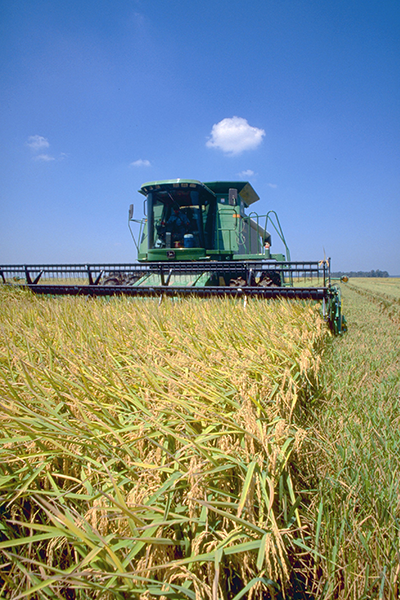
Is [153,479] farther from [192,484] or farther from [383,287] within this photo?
[383,287]

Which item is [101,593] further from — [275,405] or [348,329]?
[348,329]

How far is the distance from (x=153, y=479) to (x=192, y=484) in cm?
16

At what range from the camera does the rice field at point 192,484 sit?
79cm

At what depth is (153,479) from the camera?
3.22 ft

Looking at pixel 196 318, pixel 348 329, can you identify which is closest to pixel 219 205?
pixel 348 329

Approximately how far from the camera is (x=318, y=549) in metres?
1.05

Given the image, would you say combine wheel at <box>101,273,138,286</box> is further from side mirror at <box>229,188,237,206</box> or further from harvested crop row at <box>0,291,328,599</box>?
harvested crop row at <box>0,291,328,599</box>

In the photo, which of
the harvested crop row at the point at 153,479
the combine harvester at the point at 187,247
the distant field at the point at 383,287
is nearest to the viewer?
the harvested crop row at the point at 153,479

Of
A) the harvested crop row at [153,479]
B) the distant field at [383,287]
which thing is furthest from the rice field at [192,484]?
the distant field at [383,287]

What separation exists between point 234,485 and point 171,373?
583mm

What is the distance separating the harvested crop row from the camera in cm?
78

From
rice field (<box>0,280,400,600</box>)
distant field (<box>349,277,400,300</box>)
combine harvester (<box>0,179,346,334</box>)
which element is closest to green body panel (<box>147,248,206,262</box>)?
combine harvester (<box>0,179,346,334</box>)

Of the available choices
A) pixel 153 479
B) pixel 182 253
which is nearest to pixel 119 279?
pixel 182 253

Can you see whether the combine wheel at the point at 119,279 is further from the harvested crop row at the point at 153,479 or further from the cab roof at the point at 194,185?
the harvested crop row at the point at 153,479
